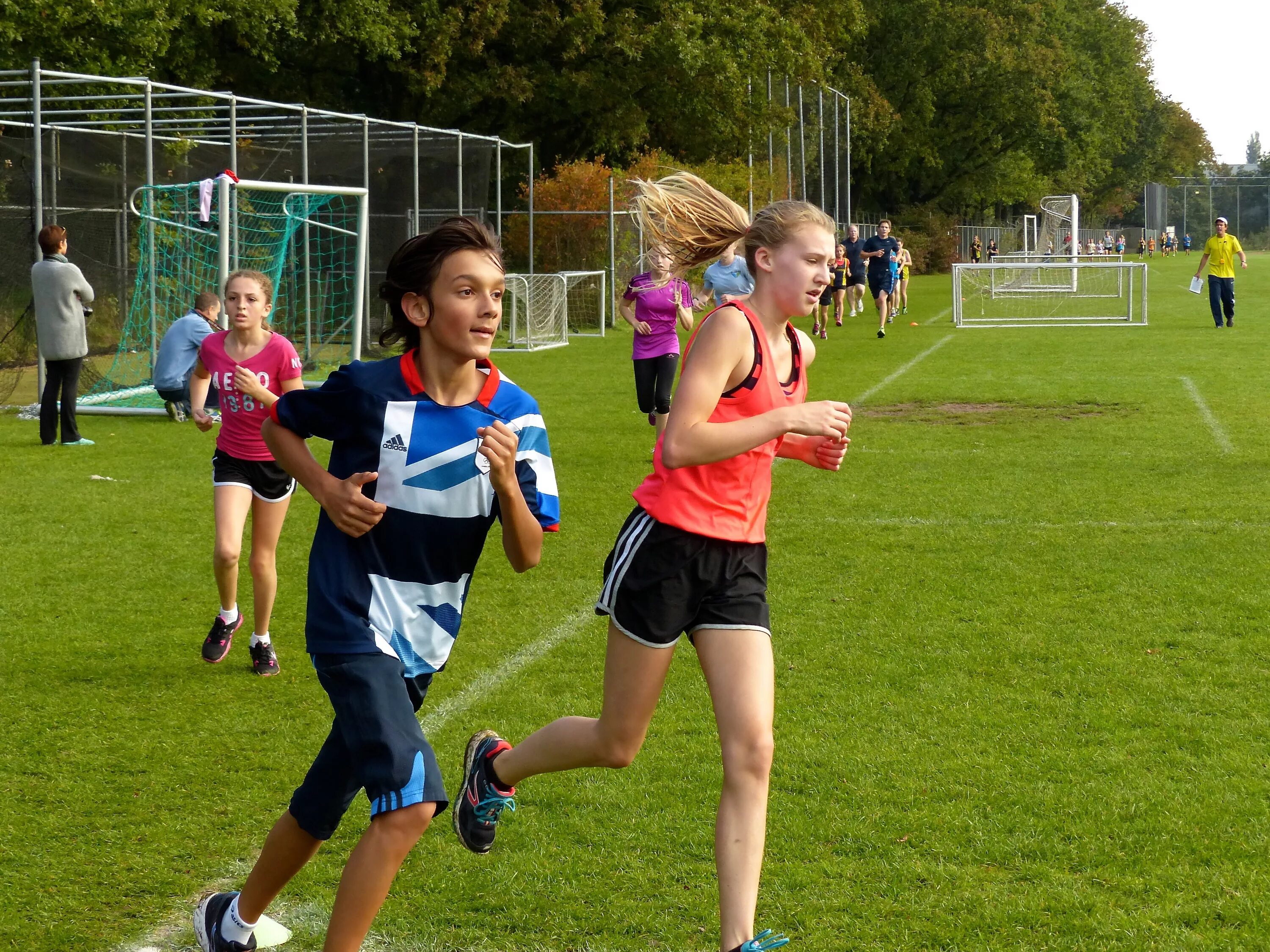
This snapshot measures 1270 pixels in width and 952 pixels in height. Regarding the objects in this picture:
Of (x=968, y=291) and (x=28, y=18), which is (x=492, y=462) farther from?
(x=968, y=291)

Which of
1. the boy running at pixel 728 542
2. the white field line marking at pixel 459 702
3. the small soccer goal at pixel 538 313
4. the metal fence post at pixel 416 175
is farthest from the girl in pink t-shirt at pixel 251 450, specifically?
the small soccer goal at pixel 538 313

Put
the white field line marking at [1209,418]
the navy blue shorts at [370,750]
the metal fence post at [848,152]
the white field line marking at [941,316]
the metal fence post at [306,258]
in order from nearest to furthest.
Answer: the navy blue shorts at [370,750]
the white field line marking at [1209,418]
the metal fence post at [306,258]
the white field line marking at [941,316]
the metal fence post at [848,152]

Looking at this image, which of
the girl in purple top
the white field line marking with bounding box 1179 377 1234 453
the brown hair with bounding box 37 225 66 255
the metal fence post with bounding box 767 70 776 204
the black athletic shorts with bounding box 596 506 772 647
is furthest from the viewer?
the metal fence post with bounding box 767 70 776 204

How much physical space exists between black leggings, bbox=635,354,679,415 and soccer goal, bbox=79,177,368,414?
99.1 inches

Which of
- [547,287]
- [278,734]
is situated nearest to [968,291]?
[547,287]

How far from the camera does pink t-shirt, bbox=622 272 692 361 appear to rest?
40.3 ft

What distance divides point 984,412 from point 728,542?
40.1 feet

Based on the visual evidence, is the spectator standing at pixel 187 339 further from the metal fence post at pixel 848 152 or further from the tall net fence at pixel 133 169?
the metal fence post at pixel 848 152

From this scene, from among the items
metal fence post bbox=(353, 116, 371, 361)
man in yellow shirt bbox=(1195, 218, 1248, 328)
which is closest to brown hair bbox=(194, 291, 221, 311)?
metal fence post bbox=(353, 116, 371, 361)

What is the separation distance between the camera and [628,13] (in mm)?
33688

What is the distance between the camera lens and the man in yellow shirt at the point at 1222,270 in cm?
2638

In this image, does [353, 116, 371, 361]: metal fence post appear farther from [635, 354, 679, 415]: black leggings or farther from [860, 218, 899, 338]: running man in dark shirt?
[860, 218, 899, 338]: running man in dark shirt

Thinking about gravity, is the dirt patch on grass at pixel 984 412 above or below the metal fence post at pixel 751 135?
below

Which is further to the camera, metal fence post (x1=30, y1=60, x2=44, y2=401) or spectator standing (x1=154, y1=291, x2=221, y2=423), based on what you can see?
metal fence post (x1=30, y1=60, x2=44, y2=401)
